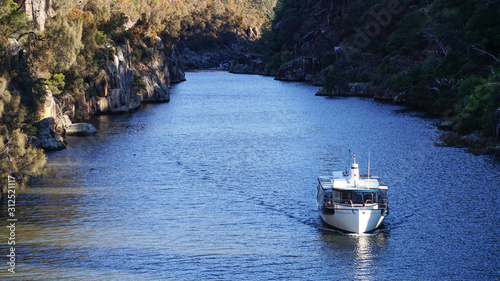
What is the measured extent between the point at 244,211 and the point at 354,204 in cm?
976

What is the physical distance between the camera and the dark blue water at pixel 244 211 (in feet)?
117

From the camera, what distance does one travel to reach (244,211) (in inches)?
1855

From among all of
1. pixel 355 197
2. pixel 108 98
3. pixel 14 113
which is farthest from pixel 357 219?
pixel 108 98

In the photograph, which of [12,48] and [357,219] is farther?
[12,48]

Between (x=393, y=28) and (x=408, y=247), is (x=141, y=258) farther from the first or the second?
(x=393, y=28)

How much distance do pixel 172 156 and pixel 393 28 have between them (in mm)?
125485

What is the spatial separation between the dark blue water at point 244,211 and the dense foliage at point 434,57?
9538 millimetres

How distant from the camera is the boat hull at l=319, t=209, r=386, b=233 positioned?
134 ft

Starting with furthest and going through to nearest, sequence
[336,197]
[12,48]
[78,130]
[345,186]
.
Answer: [78,130] < [12,48] < [345,186] < [336,197]

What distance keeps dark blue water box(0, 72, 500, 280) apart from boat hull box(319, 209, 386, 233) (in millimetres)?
742

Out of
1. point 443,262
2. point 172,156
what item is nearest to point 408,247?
point 443,262

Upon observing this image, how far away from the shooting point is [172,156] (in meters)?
69.8

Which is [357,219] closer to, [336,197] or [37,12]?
[336,197]

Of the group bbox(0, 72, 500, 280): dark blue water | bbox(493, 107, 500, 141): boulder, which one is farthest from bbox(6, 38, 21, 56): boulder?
bbox(493, 107, 500, 141): boulder
